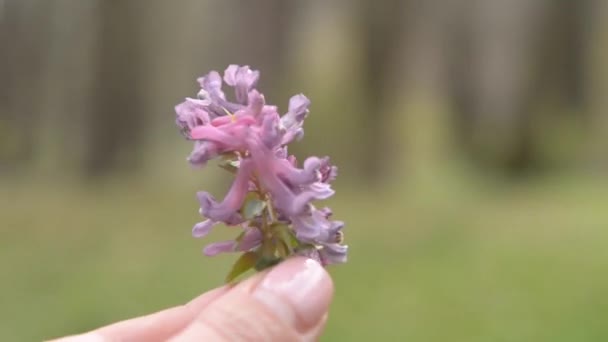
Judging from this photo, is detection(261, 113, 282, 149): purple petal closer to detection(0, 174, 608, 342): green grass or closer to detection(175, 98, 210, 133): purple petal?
detection(175, 98, 210, 133): purple petal

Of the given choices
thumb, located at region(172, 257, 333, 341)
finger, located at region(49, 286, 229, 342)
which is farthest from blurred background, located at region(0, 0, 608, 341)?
thumb, located at region(172, 257, 333, 341)

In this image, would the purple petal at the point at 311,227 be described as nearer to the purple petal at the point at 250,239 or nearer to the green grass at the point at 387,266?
the purple petal at the point at 250,239

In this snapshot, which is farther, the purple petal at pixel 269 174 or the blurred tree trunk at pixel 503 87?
the blurred tree trunk at pixel 503 87

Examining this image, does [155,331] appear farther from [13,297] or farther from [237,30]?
[237,30]

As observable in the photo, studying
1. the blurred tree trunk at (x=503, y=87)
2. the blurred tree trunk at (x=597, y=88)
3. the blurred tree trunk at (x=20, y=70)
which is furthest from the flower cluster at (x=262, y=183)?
the blurred tree trunk at (x=20, y=70)

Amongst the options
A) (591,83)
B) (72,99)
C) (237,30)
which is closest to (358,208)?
(237,30)

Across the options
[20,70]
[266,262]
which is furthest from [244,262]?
[20,70]
